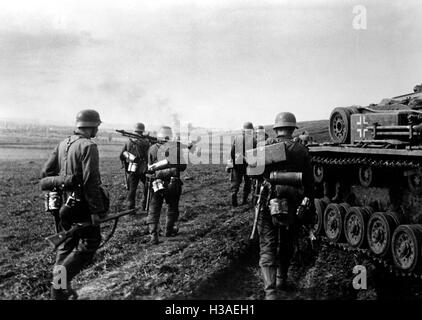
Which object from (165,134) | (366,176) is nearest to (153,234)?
(165,134)

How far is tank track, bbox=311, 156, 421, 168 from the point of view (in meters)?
7.88

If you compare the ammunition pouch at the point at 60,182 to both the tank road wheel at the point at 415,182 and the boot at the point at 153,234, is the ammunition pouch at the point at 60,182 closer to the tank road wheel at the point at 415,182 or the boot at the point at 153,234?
the boot at the point at 153,234

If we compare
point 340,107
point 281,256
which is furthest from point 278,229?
point 340,107

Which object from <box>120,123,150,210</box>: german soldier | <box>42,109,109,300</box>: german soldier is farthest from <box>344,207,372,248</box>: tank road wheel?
<box>42,109,109,300</box>: german soldier

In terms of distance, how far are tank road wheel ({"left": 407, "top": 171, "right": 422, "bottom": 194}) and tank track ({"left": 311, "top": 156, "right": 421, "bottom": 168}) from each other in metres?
0.21

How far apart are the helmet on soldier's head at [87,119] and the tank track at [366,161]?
4.52 m

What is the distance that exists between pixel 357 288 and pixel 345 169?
13.1 ft

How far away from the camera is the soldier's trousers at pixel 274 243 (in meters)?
6.59

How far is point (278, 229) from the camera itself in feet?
22.6

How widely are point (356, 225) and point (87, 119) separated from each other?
5590 mm

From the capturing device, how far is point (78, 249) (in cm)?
619

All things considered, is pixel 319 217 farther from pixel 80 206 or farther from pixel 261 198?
pixel 80 206

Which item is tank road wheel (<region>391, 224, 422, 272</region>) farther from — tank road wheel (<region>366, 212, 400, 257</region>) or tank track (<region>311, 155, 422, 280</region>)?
tank road wheel (<region>366, 212, 400, 257</region>)
